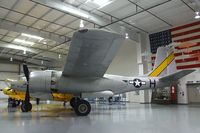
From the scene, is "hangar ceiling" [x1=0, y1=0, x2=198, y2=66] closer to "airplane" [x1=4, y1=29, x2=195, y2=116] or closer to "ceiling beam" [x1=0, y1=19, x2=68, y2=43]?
"ceiling beam" [x1=0, y1=19, x2=68, y2=43]

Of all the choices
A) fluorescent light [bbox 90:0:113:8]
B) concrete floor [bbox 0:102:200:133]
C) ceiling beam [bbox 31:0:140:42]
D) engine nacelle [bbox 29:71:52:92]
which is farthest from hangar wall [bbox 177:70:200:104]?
engine nacelle [bbox 29:71:52:92]

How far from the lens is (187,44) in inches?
579

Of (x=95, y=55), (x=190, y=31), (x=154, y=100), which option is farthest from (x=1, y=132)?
(x=190, y=31)

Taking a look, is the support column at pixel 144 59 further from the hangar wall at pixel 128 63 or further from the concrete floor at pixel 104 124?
the concrete floor at pixel 104 124

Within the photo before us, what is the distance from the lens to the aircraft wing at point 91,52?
5984 mm

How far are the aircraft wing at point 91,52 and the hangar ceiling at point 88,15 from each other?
18.5ft

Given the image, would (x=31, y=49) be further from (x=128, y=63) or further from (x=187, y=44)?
(x=187, y=44)

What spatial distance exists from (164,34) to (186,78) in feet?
14.2

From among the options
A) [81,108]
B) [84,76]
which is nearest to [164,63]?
[84,76]

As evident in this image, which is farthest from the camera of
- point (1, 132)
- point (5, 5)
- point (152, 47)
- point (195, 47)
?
point (152, 47)

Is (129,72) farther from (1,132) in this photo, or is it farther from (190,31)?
(1,132)

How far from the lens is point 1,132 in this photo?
15.6 ft

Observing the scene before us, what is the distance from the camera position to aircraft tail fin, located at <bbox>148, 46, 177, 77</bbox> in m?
12.4

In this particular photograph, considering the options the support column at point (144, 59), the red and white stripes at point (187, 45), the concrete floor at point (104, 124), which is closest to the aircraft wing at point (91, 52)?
the concrete floor at point (104, 124)
